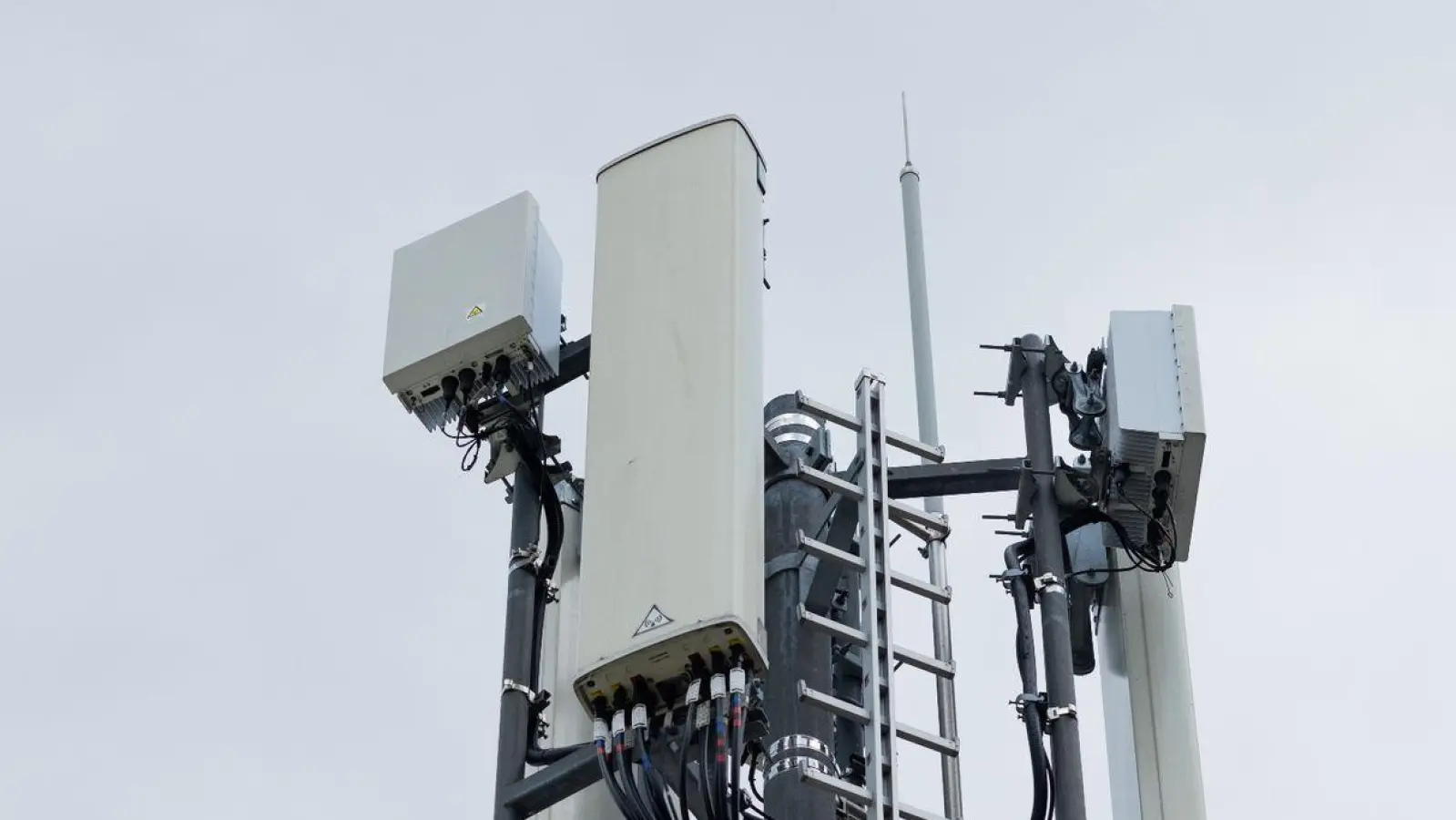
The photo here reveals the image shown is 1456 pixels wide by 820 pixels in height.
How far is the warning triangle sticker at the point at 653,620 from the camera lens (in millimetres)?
9867

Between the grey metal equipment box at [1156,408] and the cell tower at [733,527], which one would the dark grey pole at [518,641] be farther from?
the grey metal equipment box at [1156,408]

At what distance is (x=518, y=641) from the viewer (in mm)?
10953

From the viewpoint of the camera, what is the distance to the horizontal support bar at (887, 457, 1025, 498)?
1148cm

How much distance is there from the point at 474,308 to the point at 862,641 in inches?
103

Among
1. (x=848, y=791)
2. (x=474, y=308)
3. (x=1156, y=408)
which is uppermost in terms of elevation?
(x=474, y=308)

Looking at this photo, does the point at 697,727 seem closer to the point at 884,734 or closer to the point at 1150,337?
the point at 884,734

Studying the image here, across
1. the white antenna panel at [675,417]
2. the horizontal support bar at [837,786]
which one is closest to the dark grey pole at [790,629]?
the horizontal support bar at [837,786]

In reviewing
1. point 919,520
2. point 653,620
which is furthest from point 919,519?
point 653,620

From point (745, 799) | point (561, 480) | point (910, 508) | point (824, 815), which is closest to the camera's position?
point (745, 799)

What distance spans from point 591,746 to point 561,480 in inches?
75.6

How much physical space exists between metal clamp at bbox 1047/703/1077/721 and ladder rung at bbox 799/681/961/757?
0.42 meters

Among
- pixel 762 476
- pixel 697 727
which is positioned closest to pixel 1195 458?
pixel 762 476

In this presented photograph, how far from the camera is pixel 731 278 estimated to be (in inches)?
430

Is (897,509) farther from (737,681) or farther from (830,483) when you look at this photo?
(737,681)
